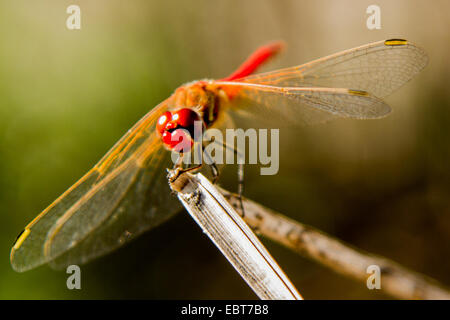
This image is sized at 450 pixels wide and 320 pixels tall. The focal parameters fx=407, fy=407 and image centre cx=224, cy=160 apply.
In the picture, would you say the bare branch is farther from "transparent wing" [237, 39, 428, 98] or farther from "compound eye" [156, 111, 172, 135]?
"transparent wing" [237, 39, 428, 98]

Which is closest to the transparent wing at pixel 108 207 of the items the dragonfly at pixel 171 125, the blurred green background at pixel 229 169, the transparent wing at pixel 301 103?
the dragonfly at pixel 171 125

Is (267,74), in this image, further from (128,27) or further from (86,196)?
(128,27)

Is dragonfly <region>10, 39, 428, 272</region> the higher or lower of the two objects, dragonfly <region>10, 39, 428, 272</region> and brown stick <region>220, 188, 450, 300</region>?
the higher

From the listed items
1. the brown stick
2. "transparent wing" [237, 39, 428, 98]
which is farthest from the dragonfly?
the brown stick

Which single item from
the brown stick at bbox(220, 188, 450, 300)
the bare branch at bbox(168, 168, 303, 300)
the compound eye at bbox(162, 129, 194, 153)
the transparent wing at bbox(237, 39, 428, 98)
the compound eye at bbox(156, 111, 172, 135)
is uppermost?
the transparent wing at bbox(237, 39, 428, 98)

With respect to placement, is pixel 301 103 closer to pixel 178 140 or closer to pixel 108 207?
pixel 178 140

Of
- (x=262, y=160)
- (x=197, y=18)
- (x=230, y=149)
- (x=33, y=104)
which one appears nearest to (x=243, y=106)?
(x=230, y=149)

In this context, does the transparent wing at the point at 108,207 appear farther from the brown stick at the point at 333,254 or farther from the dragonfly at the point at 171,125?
the brown stick at the point at 333,254
